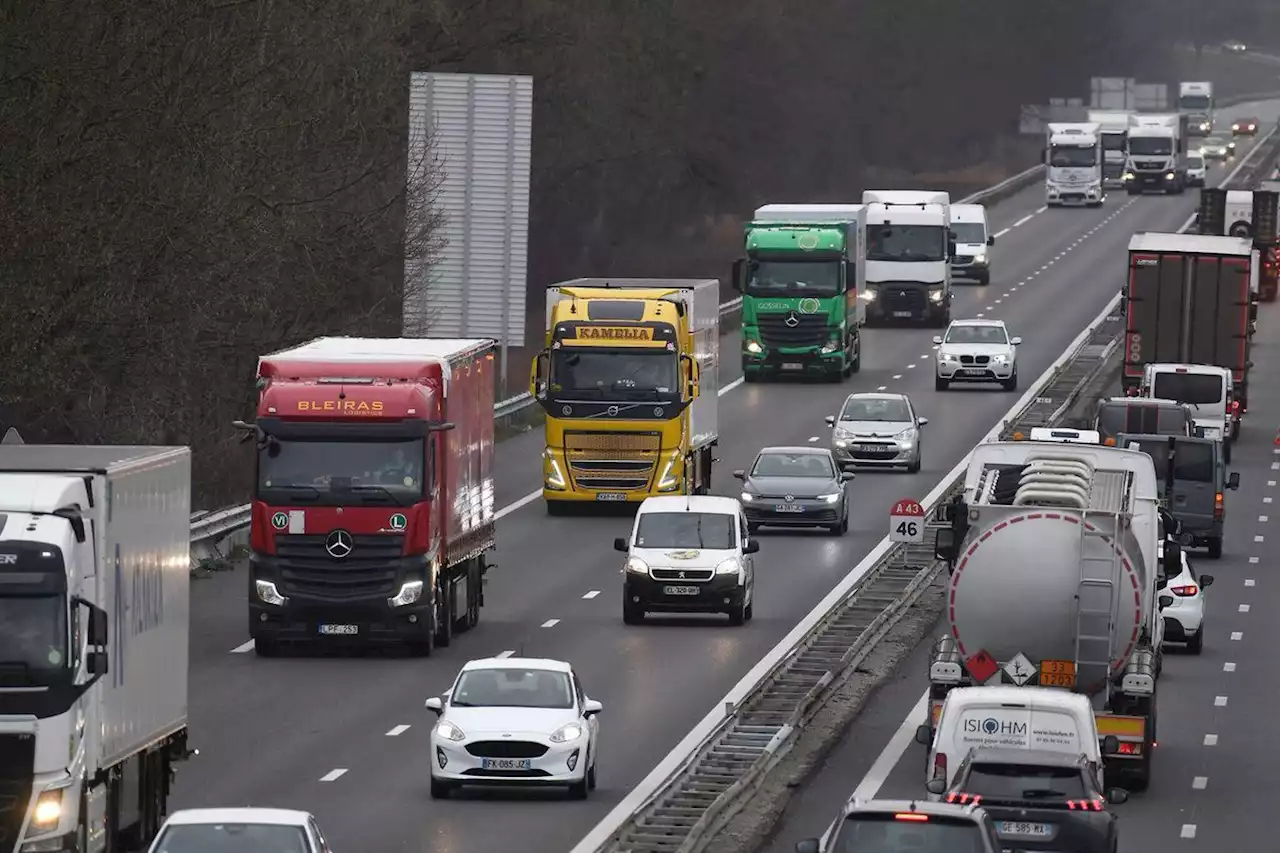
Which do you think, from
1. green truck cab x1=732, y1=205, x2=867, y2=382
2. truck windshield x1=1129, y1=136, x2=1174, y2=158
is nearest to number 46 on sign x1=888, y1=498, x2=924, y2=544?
green truck cab x1=732, y1=205, x2=867, y2=382

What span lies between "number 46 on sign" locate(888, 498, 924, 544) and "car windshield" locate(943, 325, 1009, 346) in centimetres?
2987

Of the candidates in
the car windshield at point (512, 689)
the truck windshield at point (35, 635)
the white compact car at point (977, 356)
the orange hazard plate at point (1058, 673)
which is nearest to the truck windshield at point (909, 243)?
the white compact car at point (977, 356)

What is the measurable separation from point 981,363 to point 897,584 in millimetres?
27307

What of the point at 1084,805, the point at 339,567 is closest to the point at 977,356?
the point at 339,567

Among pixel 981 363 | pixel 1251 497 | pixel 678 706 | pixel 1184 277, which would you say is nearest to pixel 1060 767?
pixel 678 706

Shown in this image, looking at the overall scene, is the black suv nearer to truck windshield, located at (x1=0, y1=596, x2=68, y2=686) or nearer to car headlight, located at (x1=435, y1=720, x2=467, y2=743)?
truck windshield, located at (x1=0, y1=596, x2=68, y2=686)

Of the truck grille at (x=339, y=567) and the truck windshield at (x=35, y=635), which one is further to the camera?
the truck grille at (x=339, y=567)

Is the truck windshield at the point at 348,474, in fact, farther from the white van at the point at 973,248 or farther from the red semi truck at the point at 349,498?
the white van at the point at 973,248

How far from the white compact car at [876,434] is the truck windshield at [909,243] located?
22.9 meters

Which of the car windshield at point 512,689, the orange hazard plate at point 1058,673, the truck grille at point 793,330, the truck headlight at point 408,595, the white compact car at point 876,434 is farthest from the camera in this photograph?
the truck grille at point 793,330

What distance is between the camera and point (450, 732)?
27.8 metres

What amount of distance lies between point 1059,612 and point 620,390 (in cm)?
2114

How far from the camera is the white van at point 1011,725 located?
2509 centimetres

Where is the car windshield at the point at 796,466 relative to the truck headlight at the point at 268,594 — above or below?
above
